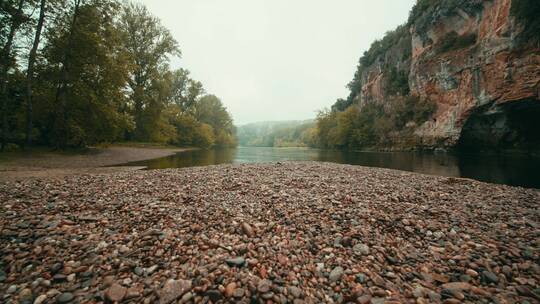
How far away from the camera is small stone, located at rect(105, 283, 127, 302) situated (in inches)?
104

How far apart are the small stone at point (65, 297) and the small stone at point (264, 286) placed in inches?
90.4

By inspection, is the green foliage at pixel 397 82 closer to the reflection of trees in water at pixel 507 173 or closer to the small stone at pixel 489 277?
the reflection of trees in water at pixel 507 173

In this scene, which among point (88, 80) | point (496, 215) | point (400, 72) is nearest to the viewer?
point (496, 215)

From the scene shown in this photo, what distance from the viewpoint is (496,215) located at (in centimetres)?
590

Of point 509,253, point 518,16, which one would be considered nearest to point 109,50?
point 509,253

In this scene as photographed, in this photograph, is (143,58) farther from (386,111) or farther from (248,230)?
(386,111)

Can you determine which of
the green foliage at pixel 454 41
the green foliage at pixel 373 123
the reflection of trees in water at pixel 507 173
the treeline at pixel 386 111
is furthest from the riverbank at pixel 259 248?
the green foliage at pixel 373 123

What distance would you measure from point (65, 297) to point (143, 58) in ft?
118

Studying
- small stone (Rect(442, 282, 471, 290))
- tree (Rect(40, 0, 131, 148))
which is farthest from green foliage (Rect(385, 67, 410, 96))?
small stone (Rect(442, 282, 471, 290))

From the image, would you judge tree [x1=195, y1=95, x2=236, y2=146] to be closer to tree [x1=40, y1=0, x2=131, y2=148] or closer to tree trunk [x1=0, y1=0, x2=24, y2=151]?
tree [x1=40, y1=0, x2=131, y2=148]

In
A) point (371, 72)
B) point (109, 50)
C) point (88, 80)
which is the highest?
point (371, 72)

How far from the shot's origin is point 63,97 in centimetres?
1697

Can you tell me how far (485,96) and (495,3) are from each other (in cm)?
1471

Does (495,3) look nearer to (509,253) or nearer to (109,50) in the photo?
(509,253)
